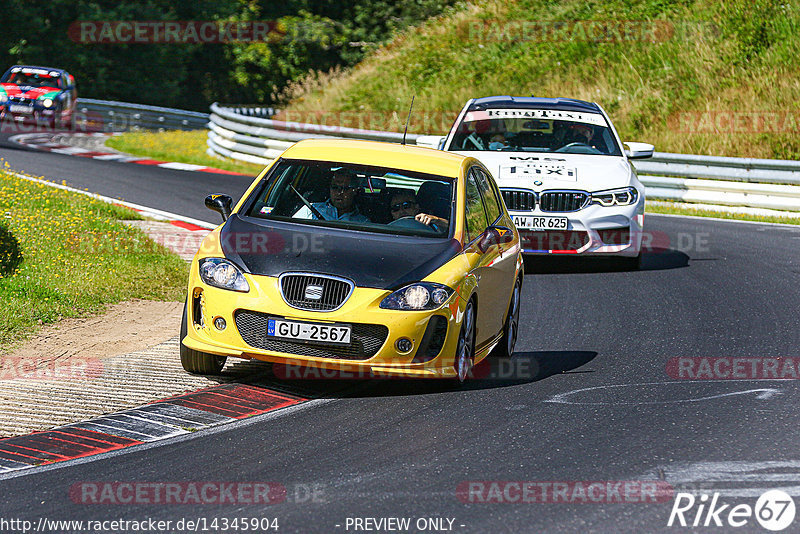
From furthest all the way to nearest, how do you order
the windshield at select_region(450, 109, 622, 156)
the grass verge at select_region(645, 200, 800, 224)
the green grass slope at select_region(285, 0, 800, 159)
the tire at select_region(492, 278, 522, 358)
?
the green grass slope at select_region(285, 0, 800, 159) < the grass verge at select_region(645, 200, 800, 224) < the windshield at select_region(450, 109, 622, 156) < the tire at select_region(492, 278, 522, 358)

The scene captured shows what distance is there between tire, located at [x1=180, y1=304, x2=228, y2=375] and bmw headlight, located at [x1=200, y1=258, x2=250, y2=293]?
1.24 feet

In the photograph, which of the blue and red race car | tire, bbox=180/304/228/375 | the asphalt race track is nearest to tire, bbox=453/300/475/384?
the asphalt race track

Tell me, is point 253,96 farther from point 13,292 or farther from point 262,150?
point 13,292

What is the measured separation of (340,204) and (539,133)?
6283 mm

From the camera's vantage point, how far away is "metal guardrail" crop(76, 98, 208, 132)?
38406 mm

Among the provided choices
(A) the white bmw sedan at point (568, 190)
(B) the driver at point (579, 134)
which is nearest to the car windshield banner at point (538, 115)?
(B) the driver at point (579, 134)

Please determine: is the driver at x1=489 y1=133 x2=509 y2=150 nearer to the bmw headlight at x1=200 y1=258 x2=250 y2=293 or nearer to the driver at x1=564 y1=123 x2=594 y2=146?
the driver at x1=564 y1=123 x2=594 y2=146

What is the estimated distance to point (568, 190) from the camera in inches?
524

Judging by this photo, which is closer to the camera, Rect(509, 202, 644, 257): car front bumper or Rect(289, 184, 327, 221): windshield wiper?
Rect(289, 184, 327, 221): windshield wiper

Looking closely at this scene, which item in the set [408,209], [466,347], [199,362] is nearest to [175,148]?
[408,209]

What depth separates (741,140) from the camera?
25.4 m

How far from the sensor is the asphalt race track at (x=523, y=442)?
17.9 feet

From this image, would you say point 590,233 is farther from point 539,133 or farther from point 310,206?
point 310,206

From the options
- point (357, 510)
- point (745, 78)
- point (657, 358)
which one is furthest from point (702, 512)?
point (745, 78)
